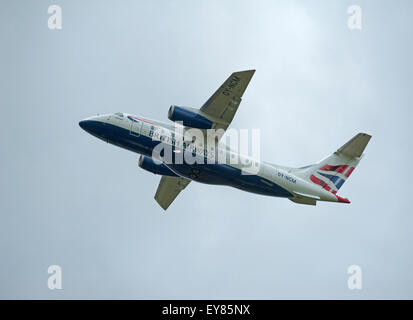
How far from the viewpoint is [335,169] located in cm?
2666

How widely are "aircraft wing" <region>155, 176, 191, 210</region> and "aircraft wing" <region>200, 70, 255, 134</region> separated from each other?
18.6 ft

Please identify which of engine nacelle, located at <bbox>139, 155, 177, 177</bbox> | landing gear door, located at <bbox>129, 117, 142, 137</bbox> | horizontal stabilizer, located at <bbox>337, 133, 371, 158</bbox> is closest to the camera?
landing gear door, located at <bbox>129, 117, 142, 137</bbox>

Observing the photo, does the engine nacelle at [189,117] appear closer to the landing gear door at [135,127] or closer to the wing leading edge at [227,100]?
the wing leading edge at [227,100]

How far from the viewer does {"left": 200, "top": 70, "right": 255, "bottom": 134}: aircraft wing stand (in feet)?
77.6

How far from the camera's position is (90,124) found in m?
25.1

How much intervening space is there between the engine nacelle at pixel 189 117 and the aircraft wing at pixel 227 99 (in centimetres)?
32

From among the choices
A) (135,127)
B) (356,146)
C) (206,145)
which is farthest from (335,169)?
(135,127)

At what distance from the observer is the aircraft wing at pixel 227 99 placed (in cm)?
2364

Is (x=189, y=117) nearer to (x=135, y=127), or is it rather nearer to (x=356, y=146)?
(x=135, y=127)

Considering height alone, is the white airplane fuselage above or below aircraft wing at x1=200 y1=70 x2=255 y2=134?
below

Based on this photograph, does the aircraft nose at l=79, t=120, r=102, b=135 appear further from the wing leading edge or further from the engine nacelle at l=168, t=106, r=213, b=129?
the wing leading edge

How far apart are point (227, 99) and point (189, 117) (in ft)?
6.11

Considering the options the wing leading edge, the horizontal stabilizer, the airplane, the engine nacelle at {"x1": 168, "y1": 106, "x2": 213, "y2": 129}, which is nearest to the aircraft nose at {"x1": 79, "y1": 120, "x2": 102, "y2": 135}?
the airplane

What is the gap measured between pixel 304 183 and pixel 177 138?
20.5 feet
